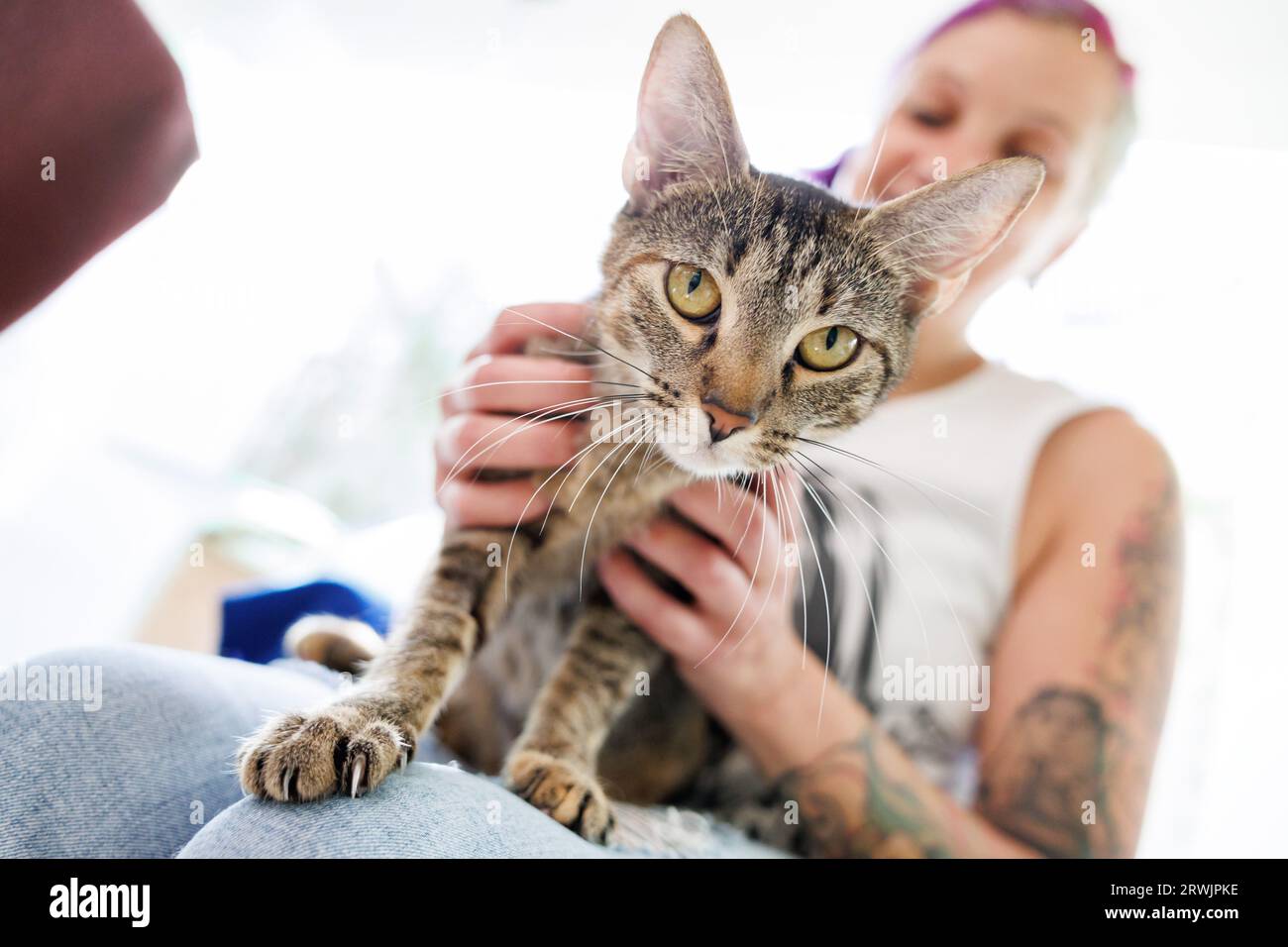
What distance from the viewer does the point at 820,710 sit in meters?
0.87

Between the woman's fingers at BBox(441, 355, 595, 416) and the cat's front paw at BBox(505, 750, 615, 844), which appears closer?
the cat's front paw at BBox(505, 750, 615, 844)

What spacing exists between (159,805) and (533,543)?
16.2 inches

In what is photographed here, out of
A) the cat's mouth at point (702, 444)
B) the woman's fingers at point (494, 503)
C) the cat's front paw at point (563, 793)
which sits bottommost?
the cat's front paw at point (563, 793)

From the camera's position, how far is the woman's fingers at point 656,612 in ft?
2.67

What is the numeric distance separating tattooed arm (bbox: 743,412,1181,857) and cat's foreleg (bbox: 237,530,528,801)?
38 centimetres

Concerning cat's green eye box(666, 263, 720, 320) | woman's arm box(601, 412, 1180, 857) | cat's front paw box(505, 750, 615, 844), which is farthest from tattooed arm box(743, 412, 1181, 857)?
cat's green eye box(666, 263, 720, 320)

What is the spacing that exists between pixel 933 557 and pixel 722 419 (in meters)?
0.49

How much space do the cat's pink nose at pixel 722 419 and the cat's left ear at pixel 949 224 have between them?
0.23 meters

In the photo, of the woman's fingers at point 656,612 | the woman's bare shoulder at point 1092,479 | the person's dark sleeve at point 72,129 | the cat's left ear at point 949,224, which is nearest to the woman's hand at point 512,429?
the woman's fingers at point 656,612

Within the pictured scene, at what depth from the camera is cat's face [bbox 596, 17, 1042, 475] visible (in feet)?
2.14

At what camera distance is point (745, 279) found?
68 centimetres

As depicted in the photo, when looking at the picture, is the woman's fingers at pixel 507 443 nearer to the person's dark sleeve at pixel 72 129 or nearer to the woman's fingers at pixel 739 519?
the woman's fingers at pixel 739 519

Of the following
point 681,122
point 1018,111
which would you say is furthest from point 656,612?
point 1018,111

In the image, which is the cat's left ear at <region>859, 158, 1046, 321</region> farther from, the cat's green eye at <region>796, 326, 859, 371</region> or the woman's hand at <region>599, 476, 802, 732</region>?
the woman's hand at <region>599, 476, 802, 732</region>
